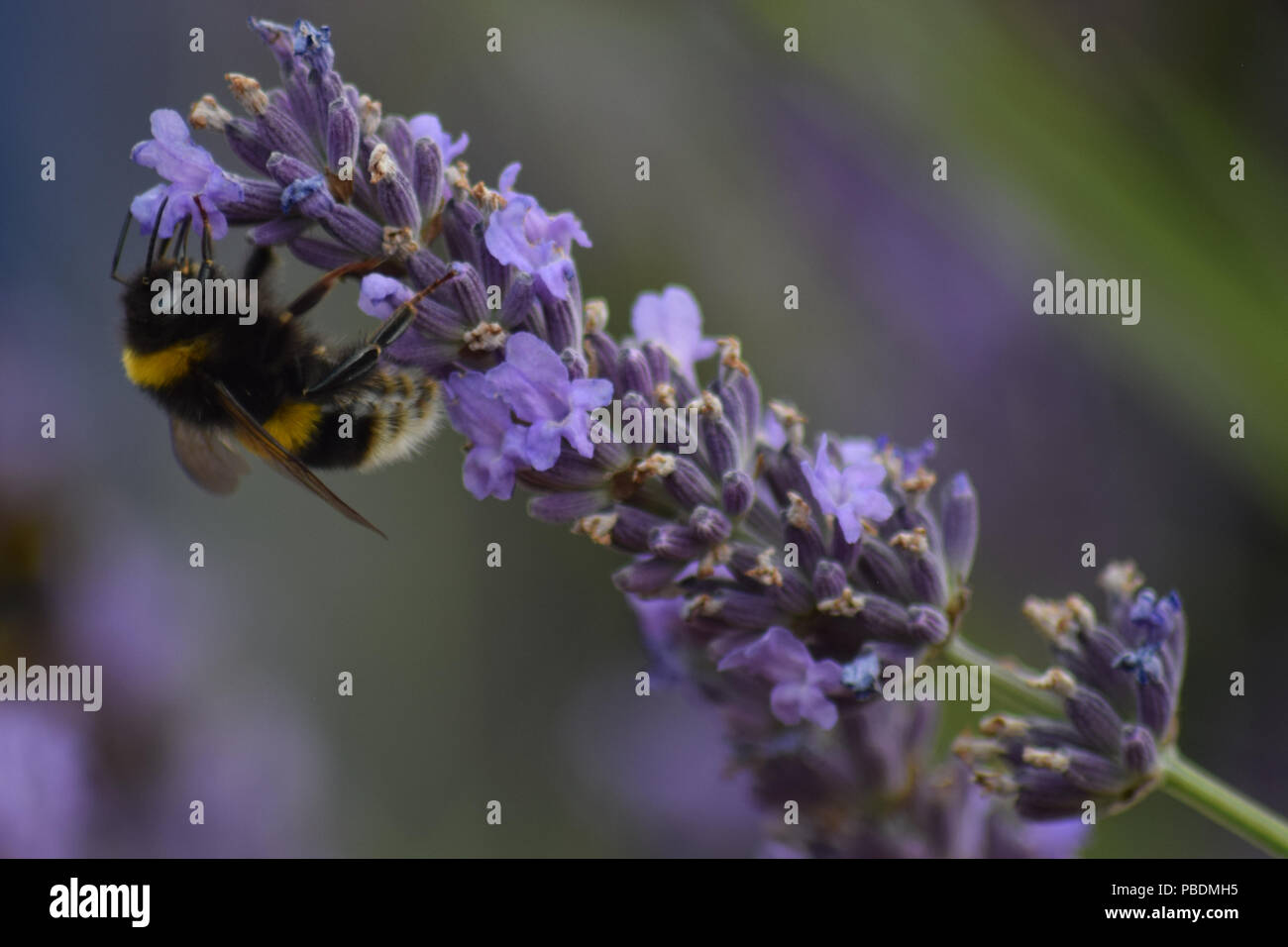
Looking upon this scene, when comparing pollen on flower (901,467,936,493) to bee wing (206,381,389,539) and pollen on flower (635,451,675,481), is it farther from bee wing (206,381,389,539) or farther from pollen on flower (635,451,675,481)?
bee wing (206,381,389,539)

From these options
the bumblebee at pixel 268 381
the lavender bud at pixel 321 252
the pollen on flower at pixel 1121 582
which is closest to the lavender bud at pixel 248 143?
the lavender bud at pixel 321 252

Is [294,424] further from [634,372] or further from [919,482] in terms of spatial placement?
[919,482]

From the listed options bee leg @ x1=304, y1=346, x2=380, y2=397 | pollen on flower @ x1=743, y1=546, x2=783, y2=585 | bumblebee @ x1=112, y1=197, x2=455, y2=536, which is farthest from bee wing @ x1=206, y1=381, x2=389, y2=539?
pollen on flower @ x1=743, y1=546, x2=783, y2=585

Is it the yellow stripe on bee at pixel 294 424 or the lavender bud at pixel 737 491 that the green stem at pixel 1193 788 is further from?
the yellow stripe on bee at pixel 294 424

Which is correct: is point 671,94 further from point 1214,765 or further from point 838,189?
point 1214,765

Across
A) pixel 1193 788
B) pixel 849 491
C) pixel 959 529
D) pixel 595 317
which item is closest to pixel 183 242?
pixel 595 317

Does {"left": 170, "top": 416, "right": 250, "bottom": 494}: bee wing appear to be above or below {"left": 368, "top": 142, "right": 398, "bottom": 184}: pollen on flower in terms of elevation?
below
